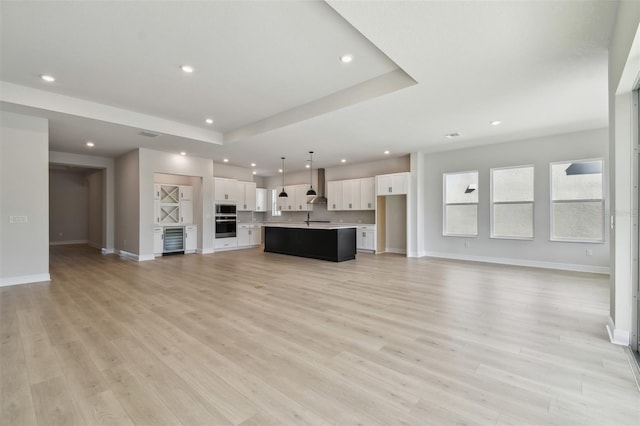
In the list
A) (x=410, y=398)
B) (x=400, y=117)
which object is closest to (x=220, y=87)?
(x=400, y=117)

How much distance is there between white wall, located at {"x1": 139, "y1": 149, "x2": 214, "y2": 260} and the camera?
25.3 feet

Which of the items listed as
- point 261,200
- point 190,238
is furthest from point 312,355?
point 261,200

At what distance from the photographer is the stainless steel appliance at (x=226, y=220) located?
957 centimetres

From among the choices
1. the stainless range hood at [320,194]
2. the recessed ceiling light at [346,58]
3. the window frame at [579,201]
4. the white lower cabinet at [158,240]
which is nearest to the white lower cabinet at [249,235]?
the stainless range hood at [320,194]

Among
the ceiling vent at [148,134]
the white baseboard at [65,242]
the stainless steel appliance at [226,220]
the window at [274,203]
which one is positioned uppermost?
the ceiling vent at [148,134]

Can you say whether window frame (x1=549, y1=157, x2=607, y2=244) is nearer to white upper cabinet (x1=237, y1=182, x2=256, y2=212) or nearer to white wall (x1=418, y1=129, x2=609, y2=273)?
white wall (x1=418, y1=129, x2=609, y2=273)

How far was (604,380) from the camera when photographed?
6.98 feet

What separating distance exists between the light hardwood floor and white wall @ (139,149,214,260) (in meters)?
3.01

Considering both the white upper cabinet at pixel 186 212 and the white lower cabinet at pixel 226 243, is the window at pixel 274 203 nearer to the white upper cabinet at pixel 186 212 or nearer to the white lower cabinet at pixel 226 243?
the white lower cabinet at pixel 226 243

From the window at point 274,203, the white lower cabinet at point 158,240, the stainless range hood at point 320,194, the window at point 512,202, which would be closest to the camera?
the window at point 512,202

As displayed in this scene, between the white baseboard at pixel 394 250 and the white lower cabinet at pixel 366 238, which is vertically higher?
the white lower cabinet at pixel 366 238

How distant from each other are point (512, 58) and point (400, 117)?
6.75 feet

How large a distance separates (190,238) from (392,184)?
21.2ft

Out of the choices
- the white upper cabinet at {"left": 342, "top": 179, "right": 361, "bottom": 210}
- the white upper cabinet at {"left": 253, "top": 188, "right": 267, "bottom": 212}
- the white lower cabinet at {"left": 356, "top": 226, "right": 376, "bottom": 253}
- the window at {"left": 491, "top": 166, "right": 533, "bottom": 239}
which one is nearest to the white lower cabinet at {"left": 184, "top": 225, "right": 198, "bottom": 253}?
the white upper cabinet at {"left": 253, "top": 188, "right": 267, "bottom": 212}
